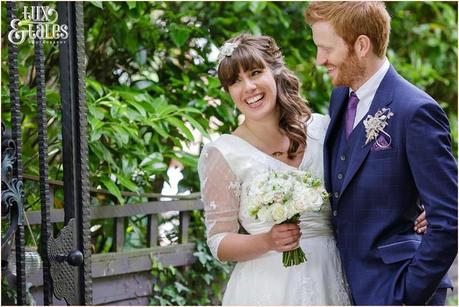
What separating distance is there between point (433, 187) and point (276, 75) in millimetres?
853

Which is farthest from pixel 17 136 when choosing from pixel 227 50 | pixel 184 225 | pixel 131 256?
pixel 184 225

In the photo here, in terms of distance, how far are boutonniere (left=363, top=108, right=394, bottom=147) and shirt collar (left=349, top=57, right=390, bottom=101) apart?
0.12 meters

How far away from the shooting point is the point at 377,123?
2.55 m

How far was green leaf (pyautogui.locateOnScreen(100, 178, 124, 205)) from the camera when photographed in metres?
3.85

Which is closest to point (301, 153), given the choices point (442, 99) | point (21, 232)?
point (21, 232)

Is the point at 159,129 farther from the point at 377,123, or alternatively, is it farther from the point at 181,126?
the point at 377,123

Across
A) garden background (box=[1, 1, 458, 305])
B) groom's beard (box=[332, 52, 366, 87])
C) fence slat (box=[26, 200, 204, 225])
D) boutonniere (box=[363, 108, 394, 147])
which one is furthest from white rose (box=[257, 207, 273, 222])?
fence slat (box=[26, 200, 204, 225])

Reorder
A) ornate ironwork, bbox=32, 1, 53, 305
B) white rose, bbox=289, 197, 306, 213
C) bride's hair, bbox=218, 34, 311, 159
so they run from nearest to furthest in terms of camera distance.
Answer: white rose, bbox=289, 197, 306, 213
ornate ironwork, bbox=32, 1, 53, 305
bride's hair, bbox=218, 34, 311, 159

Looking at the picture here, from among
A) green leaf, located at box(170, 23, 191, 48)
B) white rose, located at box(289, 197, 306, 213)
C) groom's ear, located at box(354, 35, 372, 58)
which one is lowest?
white rose, located at box(289, 197, 306, 213)

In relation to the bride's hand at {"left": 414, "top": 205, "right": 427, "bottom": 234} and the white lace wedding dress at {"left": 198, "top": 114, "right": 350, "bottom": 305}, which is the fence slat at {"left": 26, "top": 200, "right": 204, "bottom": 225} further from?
the bride's hand at {"left": 414, "top": 205, "right": 427, "bottom": 234}

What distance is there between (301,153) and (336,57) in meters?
0.47

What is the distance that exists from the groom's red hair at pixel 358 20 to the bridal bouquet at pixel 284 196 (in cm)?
46

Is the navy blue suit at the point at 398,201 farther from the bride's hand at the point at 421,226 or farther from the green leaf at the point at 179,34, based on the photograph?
the green leaf at the point at 179,34

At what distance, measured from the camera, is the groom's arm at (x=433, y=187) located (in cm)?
240
